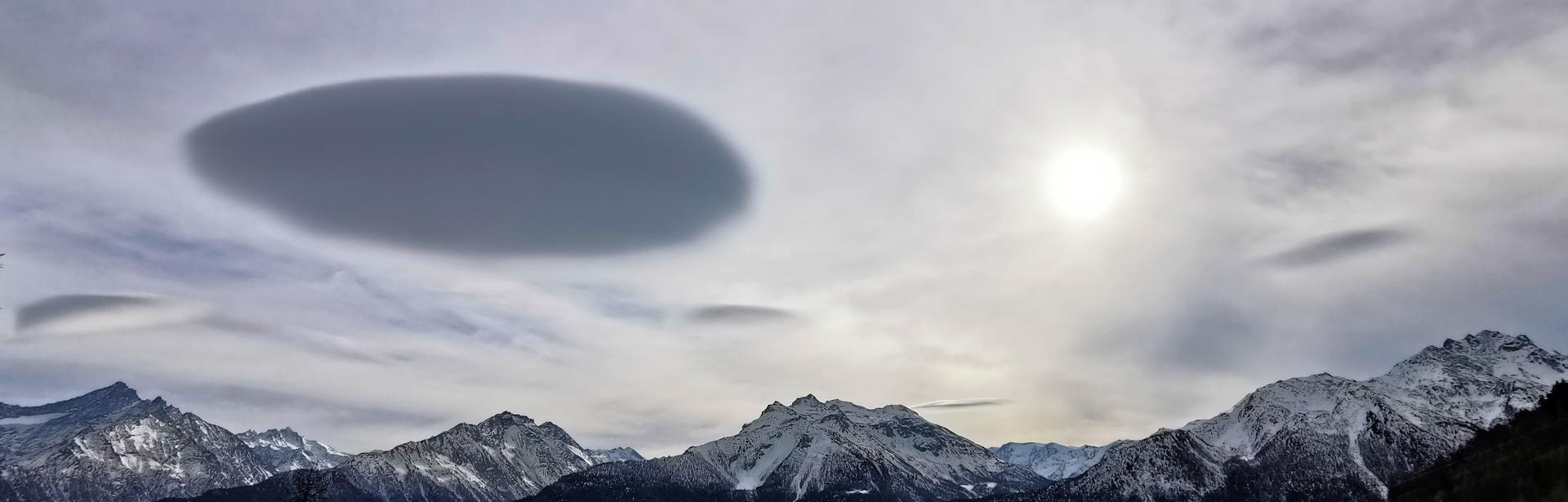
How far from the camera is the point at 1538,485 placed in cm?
5891

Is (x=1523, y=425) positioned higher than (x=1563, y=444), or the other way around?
(x=1523, y=425)

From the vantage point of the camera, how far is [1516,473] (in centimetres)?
6762

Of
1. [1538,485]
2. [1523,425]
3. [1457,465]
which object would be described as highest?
[1523,425]

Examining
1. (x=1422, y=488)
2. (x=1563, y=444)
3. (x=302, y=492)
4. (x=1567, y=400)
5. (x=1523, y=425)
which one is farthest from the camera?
(x=302, y=492)

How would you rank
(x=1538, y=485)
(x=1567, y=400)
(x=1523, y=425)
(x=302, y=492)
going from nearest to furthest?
1. (x=1538, y=485)
2. (x=1567, y=400)
3. (x=1523, y=425)
4. (x=302, y=492)

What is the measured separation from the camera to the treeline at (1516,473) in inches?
2312

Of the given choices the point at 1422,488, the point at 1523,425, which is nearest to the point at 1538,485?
the point at 1422,488

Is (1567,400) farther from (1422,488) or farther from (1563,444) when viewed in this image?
(1563,444)

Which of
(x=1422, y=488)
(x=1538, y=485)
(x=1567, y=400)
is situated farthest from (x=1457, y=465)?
(x=1538, y=485)

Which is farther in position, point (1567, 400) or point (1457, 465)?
point (1567, 400)

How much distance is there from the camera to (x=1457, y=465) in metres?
103

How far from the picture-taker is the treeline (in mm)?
58719

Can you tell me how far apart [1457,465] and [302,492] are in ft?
506

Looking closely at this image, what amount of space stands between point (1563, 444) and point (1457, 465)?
44.9 meters
